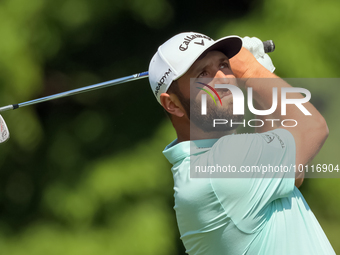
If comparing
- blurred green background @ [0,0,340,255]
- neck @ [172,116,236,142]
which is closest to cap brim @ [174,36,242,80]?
neck @ [172,116,236,142]

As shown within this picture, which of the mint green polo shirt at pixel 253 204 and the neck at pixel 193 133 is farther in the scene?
the neck at pixel 193 133

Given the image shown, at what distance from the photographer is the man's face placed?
1.11m

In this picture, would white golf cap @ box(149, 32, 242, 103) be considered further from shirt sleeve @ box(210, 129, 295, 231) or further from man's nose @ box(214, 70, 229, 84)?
shirt sleeve @ box(210, 129, 295, 231)

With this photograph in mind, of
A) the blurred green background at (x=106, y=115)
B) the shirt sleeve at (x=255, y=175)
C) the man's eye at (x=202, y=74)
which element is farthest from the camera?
the blurred green background at (x=106, y=115)

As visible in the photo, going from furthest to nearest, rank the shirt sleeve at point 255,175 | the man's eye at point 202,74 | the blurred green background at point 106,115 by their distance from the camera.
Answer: the blurred green background at point 106,115
the man's eye at point 202,74
the shirt sleeve at point 255,175

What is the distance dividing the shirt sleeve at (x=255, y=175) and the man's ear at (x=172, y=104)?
0.19m

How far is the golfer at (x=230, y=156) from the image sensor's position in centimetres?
102

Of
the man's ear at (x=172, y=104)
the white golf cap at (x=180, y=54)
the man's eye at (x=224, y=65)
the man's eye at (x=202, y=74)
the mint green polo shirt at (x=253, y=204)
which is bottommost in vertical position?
the mint green polo shirt at (x=253, y=204)

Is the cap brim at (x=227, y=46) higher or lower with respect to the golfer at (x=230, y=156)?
higher

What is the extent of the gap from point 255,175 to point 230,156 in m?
0.07

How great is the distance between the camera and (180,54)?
113 cm

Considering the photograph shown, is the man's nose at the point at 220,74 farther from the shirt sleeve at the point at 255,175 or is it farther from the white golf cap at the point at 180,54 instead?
the shirt sleeve at the point at 255,175

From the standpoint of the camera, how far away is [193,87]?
113cm

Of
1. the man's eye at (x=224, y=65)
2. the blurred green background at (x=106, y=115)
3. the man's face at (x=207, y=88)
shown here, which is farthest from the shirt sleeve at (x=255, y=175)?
the blurred green background at (x=106, y=115)
